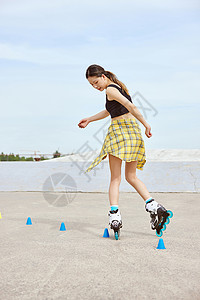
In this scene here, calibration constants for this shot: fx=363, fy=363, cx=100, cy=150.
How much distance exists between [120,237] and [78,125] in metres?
1.26

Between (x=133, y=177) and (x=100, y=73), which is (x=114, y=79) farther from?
(x=133, y=177)

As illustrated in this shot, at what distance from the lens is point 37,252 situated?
9.46 feet

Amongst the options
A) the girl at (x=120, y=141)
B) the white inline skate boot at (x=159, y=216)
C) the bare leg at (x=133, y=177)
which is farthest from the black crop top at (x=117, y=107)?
the white inline skate boot at (x=159, y=216)

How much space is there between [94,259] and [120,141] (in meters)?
1.20

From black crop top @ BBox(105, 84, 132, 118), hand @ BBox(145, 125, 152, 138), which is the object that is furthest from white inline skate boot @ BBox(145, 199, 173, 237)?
black crop top @ BBox(105, 84, 132, 118)

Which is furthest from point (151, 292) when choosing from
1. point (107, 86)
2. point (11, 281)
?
point (107, 86)

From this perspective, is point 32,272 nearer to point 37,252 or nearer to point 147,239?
point 37,252

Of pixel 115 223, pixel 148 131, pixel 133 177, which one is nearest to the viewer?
pixel 115 223

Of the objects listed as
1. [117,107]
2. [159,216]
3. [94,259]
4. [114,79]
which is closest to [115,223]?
[159,216]

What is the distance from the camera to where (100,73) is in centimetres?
354

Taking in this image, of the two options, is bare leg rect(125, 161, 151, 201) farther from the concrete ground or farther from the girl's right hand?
the girl's right hand

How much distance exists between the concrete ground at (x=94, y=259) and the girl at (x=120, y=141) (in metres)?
0.25

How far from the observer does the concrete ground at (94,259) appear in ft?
6.73

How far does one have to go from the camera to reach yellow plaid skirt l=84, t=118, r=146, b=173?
341cm
